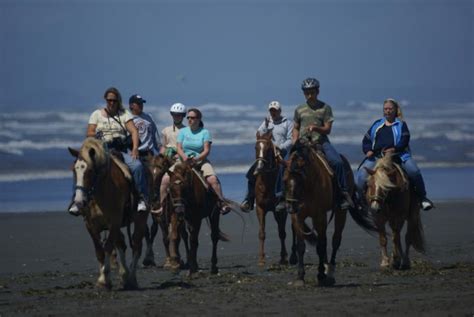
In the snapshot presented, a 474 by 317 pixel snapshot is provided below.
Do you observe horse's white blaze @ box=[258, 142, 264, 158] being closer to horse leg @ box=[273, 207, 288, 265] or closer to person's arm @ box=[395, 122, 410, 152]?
horse leg @ box=[273, 207, 288, 265]

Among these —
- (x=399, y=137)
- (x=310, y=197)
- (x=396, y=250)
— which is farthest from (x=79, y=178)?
(x=399, y=137)

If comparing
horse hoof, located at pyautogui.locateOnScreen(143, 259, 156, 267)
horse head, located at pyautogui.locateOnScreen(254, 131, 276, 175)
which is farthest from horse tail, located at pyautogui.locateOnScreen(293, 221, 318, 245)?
horse hoof, located at pyautogui.locateOnScreen(143, 259, 156, 267)

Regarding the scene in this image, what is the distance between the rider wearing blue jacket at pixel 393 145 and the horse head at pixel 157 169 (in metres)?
2.83

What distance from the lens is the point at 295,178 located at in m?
16.2

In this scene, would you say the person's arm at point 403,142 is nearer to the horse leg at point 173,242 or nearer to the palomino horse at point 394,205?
the palomino horse at point 394,205

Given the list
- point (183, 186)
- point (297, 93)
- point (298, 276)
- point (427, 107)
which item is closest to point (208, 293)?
point (298, 276)

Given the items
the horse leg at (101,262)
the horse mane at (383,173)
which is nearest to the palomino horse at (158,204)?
the horse leg at (101,262)

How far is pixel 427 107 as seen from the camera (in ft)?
247

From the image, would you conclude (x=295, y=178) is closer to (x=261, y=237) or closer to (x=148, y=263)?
(x=261, y=237)

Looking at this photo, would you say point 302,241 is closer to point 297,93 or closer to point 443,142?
point 443,142

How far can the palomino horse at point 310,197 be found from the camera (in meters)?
16.2

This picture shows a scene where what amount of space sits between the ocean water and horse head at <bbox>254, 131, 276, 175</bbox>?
9537 mm

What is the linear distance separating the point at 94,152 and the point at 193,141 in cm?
347

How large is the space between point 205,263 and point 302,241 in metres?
3.63
